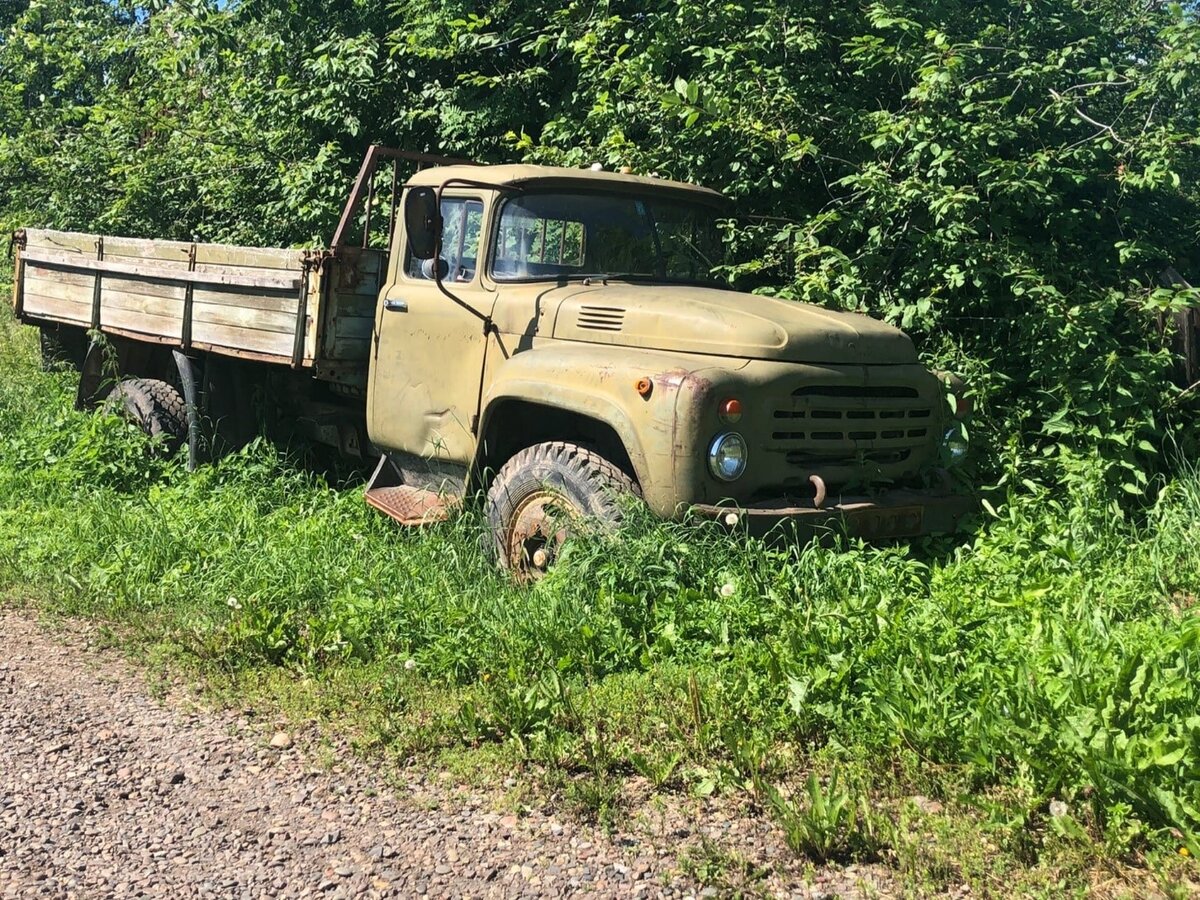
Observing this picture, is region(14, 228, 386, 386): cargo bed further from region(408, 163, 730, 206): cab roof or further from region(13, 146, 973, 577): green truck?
region(408, 163, 730, 206): cab roof

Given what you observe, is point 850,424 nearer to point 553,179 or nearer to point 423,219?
point 553,179

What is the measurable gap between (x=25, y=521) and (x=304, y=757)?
367 centimetres

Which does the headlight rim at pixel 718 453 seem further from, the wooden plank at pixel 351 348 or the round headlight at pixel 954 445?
the wooden plank at pixel 351 348

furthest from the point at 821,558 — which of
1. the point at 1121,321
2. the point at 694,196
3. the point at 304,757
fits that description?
the point at 1121,321

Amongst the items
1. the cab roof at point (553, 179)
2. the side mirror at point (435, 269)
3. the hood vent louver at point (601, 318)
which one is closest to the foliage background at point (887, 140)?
the cab roof at point (553, 179)

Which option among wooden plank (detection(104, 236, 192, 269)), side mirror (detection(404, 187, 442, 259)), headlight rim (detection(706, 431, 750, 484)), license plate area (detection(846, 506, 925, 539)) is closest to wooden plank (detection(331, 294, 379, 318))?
side mirror (detection(404, 187, 442, 259))

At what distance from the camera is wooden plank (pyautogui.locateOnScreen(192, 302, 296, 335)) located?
6.71 m

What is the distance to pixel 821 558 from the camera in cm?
468

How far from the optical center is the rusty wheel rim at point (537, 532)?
510 cm

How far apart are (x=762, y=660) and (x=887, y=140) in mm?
4022

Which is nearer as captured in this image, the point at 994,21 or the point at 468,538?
the point at 468,538

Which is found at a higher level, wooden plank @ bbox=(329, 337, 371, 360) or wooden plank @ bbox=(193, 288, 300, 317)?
wooden plank @ bbox=(193, 288, 300, 317)

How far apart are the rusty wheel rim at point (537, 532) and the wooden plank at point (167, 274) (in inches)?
87.7

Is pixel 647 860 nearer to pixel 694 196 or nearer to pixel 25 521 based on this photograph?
pixel 694 196
